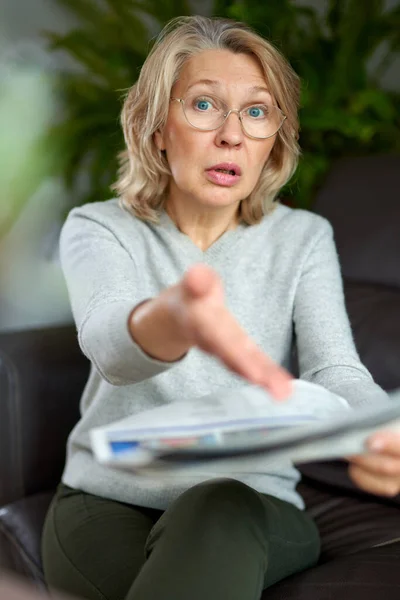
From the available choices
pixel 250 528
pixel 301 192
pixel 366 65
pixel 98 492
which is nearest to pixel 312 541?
pixel 250 528

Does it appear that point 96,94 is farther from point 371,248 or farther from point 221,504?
point 221,504

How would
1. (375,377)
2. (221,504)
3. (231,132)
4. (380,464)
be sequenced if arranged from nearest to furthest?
Result: (380,464)
(221,504)
(231,132)
(375,377)

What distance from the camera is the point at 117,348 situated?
76cm

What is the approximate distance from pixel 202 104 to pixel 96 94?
1256 millimetres

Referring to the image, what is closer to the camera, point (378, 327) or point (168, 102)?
point (168, 102)

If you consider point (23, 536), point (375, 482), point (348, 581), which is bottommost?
point (23, 536)

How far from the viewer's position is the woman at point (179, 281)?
0.79m

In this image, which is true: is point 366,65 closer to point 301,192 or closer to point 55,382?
point 301,192

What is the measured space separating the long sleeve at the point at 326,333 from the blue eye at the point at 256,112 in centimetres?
24

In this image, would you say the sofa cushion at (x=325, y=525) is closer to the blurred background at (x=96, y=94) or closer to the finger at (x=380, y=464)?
the finger at (x=380, y=464)

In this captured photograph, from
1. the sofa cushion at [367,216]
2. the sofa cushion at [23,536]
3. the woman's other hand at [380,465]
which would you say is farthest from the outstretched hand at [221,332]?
the sofa cushion at [367,216]

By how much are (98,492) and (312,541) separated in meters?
0.31

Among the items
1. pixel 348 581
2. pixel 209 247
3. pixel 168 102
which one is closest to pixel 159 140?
pixel 168 102

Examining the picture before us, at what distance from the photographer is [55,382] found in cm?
133
